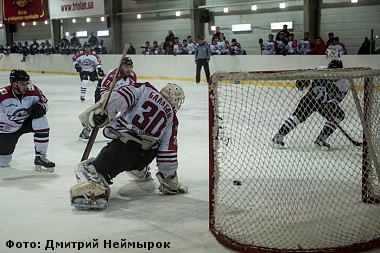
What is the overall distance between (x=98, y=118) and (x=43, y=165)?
1550mm

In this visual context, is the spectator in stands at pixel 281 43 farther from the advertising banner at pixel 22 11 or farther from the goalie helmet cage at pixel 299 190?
the advertising banner at pixel 22 11

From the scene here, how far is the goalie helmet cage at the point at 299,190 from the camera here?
133 inches

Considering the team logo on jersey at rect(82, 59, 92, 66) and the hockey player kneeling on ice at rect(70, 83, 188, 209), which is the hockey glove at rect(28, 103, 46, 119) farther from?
the team logo on jersey at rect(82, 59, 92, 66)

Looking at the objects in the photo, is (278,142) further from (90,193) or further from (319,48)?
(319,48)

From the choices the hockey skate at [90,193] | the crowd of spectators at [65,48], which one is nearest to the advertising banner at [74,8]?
the crowd of spectators at [65,48]

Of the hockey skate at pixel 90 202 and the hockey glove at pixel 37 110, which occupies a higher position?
the hockey glove at pixel 37 110

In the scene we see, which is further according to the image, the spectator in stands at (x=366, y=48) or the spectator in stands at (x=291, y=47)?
the spectator in stands at (x=291, y=47)

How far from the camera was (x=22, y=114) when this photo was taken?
540cm

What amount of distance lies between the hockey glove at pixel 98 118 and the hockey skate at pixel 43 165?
4.62ft

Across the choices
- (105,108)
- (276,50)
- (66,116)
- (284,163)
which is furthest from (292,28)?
(105,108)

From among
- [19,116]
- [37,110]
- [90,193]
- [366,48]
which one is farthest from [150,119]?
[366,48]

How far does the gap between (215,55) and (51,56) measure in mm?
8923

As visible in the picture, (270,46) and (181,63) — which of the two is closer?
(270,46)

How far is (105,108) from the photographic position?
13.8 ft
